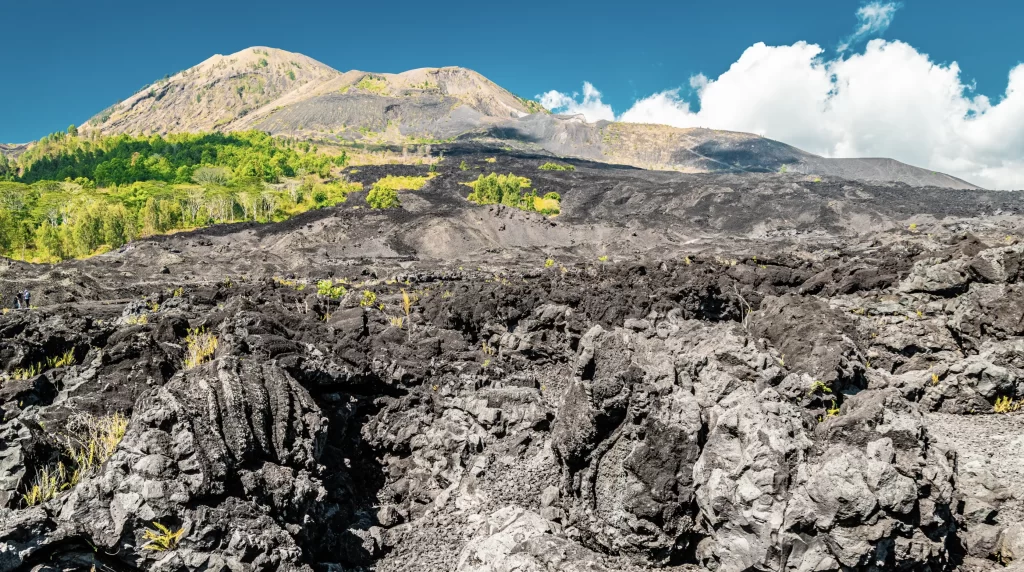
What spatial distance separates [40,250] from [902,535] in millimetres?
67852

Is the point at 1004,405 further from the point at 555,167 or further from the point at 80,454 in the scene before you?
the point at 555,167

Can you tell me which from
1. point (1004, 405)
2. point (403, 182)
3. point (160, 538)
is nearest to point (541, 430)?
point (160, 538)

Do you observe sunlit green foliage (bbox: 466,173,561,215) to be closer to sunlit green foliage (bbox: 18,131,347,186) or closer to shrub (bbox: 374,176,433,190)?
shrub (bbox: 374,176,433,190)

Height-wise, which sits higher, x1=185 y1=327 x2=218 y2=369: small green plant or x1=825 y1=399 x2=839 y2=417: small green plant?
x1=185 y1=327 x2=218 y2=369: small green plant

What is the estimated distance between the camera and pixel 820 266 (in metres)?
22.0

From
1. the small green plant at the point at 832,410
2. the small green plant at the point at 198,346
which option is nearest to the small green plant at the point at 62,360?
the small green plant at the point at 198,346

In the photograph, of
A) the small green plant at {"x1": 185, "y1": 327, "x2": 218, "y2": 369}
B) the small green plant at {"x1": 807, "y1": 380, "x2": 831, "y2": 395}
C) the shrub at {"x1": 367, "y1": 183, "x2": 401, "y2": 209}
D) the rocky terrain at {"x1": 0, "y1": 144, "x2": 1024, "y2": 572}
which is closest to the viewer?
the rocky terrain at {"x1": 0, "y1": 144, "x2": 1024, "y2": 572}

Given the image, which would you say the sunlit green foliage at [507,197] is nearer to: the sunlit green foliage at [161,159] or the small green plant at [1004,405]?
the sunlit green foliage at [161,159]

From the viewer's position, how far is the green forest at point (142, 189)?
53.0 meters

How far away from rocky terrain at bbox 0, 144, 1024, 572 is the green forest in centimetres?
4756

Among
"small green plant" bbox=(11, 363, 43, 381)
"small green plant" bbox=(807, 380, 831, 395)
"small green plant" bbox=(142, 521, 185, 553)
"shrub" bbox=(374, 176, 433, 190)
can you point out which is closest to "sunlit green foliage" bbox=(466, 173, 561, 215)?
"shrub" bbox=(374, 176, 433, 190)

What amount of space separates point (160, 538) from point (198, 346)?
6.85m

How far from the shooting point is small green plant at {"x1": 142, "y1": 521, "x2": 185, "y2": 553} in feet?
16.5

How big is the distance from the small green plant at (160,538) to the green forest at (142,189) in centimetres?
5878
